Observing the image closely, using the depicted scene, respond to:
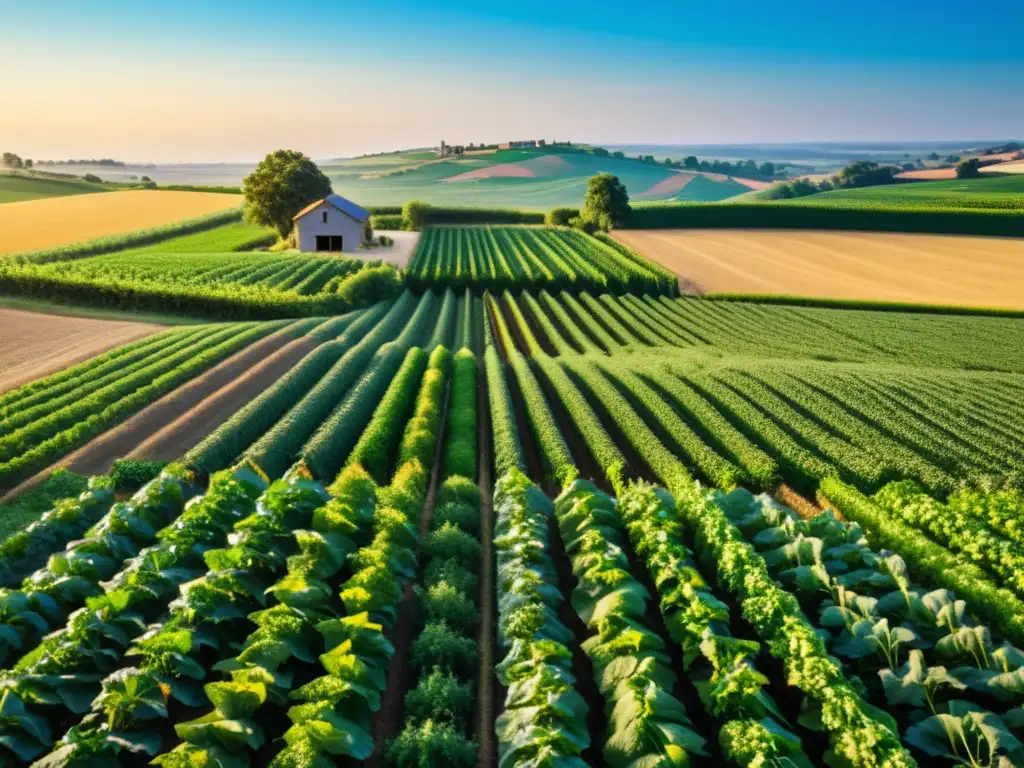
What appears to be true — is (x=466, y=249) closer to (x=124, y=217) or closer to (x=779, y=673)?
(x=124, y=217)

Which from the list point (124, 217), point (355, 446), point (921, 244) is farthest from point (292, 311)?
point (921, 244)

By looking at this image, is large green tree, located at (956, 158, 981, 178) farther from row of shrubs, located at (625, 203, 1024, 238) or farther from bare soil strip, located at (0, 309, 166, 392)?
bare soil strip, located at (0, 309, 166, 392)

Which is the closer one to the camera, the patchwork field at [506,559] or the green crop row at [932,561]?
the patchwork field at [506,559]

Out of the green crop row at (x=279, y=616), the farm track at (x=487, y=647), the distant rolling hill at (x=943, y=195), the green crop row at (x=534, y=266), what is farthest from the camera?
the distant rolling hill at (x=943, y=195)

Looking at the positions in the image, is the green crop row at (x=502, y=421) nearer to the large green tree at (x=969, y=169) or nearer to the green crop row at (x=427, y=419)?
the green crop row at (x=427, y=419)

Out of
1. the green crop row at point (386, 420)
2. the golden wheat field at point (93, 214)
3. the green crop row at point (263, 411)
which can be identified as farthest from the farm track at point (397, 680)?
the golden wheat field at point (93, 214)

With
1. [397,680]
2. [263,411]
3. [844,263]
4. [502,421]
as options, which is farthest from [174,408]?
[844,263]

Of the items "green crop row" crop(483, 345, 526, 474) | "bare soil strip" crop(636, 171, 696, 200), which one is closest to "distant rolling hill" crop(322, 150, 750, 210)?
"bare soil strip" crop(636, 171, 696, 200)
